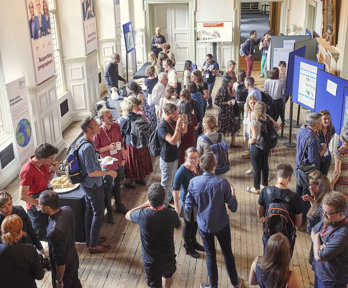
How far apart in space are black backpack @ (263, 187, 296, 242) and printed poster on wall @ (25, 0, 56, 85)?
5061 millimetres

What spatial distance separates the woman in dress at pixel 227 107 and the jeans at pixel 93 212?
3.56 metres

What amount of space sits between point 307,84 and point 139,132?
3314 mm

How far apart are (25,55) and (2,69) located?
598mm

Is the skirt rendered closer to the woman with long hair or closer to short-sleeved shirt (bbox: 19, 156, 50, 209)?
short-sleeved shirt (bbox: 19, 156, 50, 209)

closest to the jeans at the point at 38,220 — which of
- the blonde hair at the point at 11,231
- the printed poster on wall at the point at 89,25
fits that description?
the blonde hair at the point at 11,231

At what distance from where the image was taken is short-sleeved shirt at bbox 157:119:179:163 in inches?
204

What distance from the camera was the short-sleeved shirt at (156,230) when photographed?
340 centimetres

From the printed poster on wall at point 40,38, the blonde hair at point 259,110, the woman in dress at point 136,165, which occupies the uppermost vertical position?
the printed poster on wall at point 40,38

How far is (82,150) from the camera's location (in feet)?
14.3

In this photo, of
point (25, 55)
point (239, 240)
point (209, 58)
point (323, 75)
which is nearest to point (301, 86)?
point (323, 75)

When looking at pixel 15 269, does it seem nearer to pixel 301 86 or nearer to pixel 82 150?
pixel 82 150

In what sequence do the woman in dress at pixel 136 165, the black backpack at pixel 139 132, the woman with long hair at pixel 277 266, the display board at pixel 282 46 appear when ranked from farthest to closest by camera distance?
the display board at pixel 282 46, the woman in dress at pixel 136 165, the black backpack at pixel 139 132, the woman with long hair at pixel 277 266

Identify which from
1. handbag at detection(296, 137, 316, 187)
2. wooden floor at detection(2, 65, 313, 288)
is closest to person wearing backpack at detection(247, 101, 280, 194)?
wooden floor at detection(2, 65, 313, 288)

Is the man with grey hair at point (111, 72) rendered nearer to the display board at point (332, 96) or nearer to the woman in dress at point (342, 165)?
the display board at point (332, 96)
